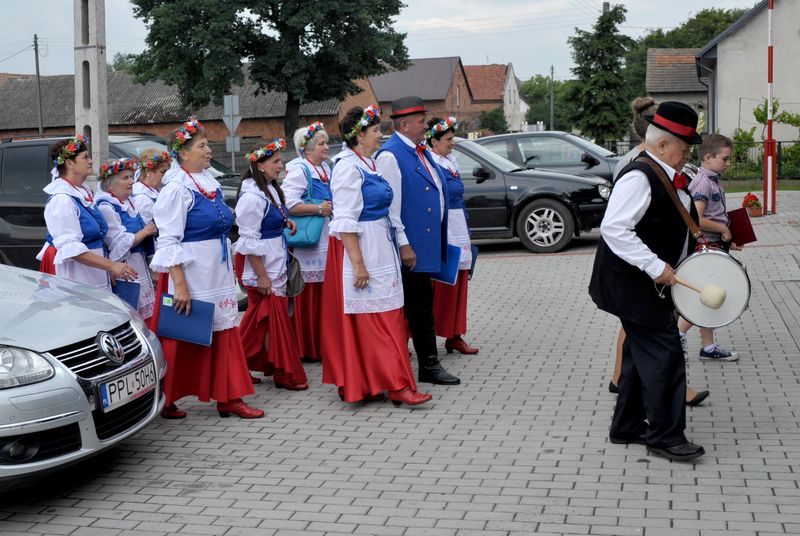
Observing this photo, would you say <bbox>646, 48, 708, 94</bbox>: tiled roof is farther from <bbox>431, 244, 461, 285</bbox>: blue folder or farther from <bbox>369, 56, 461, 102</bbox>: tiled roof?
<bbox>431, 244, 461, 285</bbox>: blue folder

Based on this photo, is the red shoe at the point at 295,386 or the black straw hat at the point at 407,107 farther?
the red shoe at the point at 295,386

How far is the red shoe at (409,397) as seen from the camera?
22.9ft

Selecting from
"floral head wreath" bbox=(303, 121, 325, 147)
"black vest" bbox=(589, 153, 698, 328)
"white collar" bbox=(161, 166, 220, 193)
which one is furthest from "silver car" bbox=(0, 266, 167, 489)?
"floral head wreath" bbox=(303, 121, 325, 147)

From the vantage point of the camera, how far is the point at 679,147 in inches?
219

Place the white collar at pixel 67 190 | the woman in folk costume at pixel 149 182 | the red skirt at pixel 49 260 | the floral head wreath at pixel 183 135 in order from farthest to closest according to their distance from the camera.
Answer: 1. the woman in folk costume at pixel 149 182
2. the red skirt at pixel 49 260
3. the white collar at pixel 67 190
4. the floral head wreath at pixel 183 135

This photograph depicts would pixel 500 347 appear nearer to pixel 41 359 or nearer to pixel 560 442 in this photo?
pixel 560 442

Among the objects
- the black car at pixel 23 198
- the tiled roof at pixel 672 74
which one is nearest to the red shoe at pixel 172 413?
the black car at pixel 23 198

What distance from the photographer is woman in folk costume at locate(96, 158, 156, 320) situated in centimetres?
730

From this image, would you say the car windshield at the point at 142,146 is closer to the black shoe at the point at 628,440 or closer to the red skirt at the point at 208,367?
the red skirt at the point at 208,367

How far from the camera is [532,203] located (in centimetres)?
1509

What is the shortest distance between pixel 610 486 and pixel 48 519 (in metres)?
2.78

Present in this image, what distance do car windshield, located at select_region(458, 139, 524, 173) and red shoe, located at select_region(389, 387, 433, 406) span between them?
8639 millimetres

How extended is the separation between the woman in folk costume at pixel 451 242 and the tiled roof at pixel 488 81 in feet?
333

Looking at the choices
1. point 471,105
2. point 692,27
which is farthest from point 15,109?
point 692,27
